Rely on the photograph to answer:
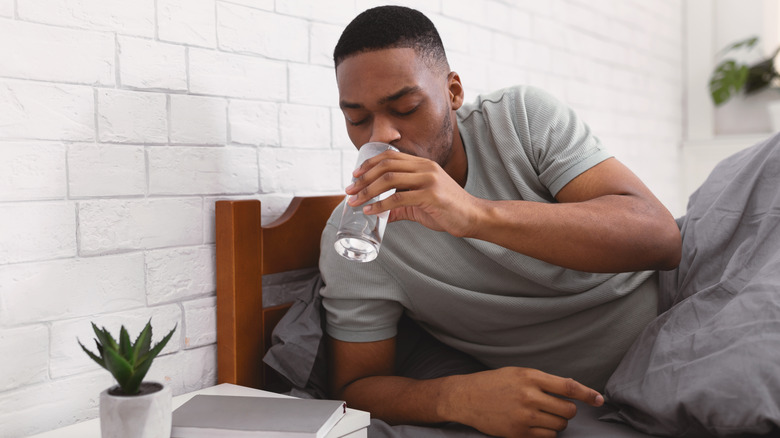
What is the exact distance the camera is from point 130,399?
75 centimetres

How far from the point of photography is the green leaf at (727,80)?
3.07 meters

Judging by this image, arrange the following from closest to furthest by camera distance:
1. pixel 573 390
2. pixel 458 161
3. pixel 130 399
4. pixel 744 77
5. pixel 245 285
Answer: pixel 130 399
pixel 573 390
pixel 245 285
pixel 458 161
pixel 744 77

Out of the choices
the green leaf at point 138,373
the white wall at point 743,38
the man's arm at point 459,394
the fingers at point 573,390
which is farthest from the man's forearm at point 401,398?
the white wall at point 743,38

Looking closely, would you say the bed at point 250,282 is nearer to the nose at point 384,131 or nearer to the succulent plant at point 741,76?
the nose at point 384,131

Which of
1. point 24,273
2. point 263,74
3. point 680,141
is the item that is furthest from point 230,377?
point 680,141

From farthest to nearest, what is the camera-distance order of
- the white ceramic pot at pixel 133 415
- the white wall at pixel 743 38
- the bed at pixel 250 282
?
the white wall at pixel 743 38, the bed at pixel 250 282, the white ceramic pot at pixel 133 415

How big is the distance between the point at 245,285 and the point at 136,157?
0.30 meters

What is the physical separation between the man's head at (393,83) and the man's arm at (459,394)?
1.28 ft

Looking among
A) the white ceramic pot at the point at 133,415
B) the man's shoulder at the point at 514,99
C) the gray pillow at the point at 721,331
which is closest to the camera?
the white ceramic pot at the point at 133,415

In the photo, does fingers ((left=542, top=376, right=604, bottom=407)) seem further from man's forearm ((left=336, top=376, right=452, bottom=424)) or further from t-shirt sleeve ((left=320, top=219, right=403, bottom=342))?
t-shirt sleeve ((left=320, top=219, right=403, bottom=342))

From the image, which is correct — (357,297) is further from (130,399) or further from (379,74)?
(130,399)

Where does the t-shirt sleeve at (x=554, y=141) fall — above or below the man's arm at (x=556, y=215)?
above

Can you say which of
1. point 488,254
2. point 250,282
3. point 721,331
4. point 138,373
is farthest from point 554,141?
point 138,373

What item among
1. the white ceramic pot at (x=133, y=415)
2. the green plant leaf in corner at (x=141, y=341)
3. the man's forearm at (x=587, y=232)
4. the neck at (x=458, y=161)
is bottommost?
the white ceramic pot at (x=133, y=415)
